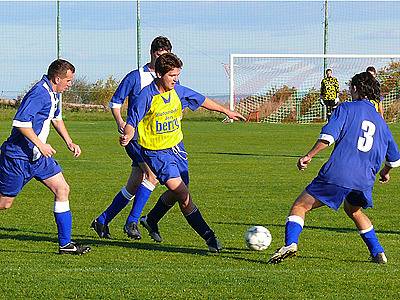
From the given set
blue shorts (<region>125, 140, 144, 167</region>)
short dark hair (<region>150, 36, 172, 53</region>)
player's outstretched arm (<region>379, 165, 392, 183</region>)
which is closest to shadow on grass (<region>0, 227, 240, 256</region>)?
blue shorts (<region>125, 140, 144, 167</region>)

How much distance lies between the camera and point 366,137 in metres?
7.93

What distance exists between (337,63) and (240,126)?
5712 millimetres

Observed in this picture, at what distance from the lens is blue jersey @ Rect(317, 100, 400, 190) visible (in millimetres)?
7910

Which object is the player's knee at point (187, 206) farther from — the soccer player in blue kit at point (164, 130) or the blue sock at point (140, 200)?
the blue sock at point (140, 200)

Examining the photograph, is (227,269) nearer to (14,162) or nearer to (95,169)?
(14,162)

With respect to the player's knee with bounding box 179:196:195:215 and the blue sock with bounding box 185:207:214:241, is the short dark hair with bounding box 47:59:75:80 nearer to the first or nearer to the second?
the player's knee with bounding box 179:196:195:215

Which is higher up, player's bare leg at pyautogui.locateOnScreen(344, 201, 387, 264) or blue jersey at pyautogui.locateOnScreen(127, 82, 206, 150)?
blue jersey at pyautogui.locateOnScreen(127, 82, 206, 150)

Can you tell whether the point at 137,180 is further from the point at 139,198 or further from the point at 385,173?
the point at 385,173

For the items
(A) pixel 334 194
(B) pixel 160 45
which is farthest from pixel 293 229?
(B) pixel 160 45

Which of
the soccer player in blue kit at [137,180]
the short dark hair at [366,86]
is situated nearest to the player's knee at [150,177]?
the soccer player in blue kit at [137,180]

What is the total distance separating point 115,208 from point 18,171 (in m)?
1.52

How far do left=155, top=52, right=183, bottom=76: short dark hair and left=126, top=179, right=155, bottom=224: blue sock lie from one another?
5.23 ft

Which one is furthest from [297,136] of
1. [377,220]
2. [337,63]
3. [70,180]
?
[377,220]

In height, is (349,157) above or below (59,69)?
below
